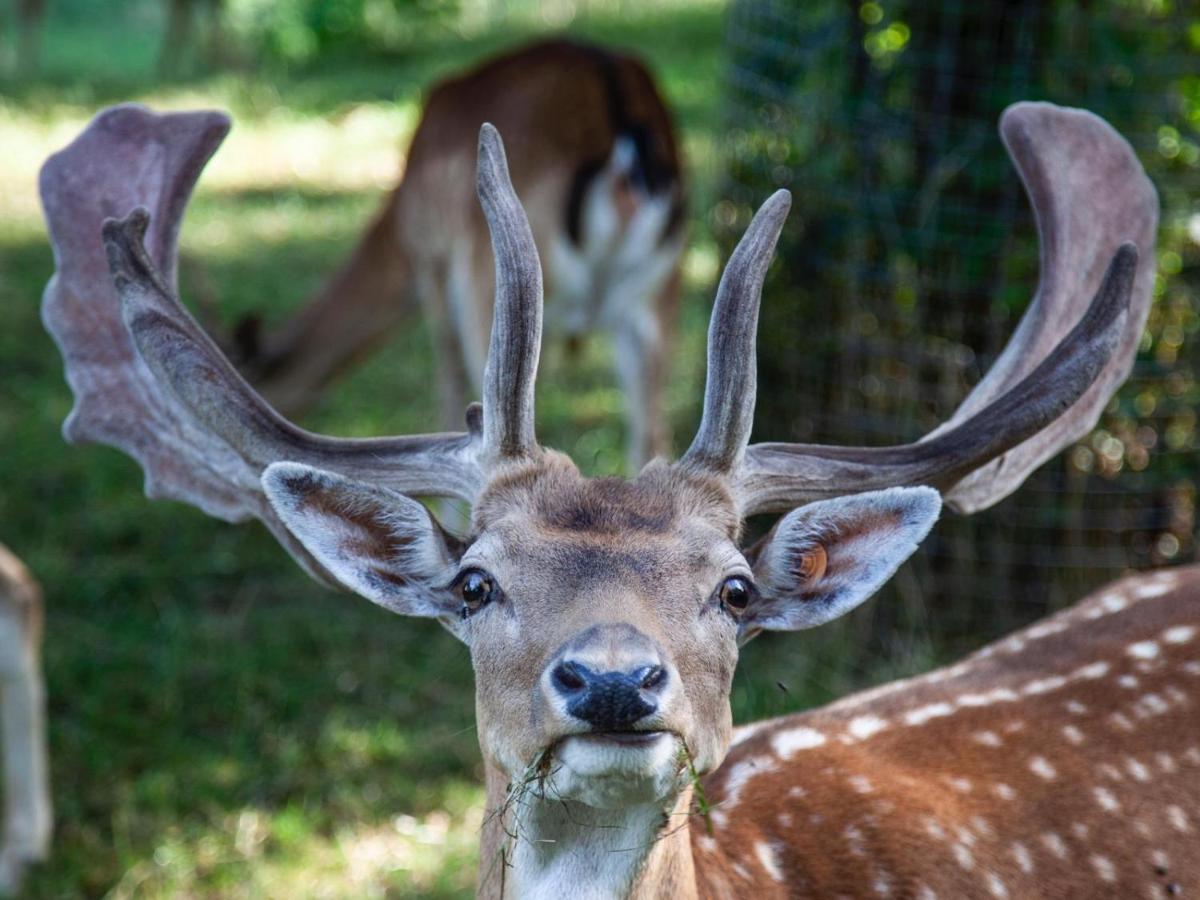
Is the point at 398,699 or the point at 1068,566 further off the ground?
the point at 1068,566

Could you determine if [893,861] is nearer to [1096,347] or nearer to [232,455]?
[1096,347]

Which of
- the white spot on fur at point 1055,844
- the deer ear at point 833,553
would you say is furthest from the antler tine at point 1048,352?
the white spot on fur at point 1055,844

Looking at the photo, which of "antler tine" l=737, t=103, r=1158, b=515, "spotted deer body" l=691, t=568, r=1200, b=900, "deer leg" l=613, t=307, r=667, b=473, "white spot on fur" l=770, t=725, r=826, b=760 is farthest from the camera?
"deer leg" l=613, t=307, r=667, b=473

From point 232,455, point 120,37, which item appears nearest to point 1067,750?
point 232,455

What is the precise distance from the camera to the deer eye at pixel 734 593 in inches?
92.4

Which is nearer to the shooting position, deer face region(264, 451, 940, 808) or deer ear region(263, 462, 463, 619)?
deer face region(264, 451, 940, 808)

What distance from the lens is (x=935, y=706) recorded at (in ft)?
10.0

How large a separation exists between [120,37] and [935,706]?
14299mm

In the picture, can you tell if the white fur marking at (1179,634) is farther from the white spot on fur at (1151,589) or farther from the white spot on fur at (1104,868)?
the white spot on fur at (1104,868)

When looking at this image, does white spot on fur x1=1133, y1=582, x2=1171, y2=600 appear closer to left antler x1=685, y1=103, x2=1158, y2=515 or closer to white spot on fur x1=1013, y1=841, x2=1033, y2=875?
left antler x1=685, y1=103, x2=1158, y2=515

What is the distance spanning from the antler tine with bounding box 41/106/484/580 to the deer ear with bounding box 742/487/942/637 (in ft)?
1.65

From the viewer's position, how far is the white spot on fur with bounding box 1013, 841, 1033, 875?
2.76 m

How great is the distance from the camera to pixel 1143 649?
3.10m

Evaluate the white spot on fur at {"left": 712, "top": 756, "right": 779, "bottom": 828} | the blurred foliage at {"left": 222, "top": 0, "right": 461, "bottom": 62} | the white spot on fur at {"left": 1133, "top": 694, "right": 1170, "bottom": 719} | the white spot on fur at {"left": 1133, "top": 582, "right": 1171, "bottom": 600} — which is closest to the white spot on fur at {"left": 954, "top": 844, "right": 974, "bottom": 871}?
the white spot on fur at {"left": 712, "top": 756, "right": 779, "bottom": 828}
